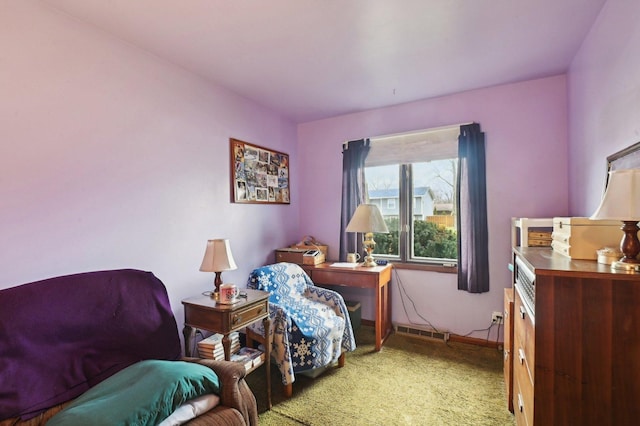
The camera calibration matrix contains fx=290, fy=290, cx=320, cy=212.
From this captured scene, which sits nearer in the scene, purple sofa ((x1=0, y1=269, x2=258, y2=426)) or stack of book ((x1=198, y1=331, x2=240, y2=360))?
purple sofa ((x1=0, y1=269, x2=258, y2=426))

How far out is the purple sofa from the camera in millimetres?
1196

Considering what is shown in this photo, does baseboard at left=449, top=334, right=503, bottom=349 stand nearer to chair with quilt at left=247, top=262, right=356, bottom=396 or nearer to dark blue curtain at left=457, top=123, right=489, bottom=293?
dark blue curtain at left=457, top=123, right=489, bottom=293

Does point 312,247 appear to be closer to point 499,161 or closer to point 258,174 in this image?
point 258,174

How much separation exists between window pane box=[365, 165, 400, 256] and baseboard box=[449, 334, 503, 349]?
3.28 feet

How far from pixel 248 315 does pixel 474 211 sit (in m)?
2.25

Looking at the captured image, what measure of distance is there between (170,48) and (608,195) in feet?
8.47

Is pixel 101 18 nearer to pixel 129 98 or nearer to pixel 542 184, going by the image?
pixel 129 98

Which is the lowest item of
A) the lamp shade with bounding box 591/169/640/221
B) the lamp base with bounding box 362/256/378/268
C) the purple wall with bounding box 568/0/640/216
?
the lamp base with bounding box 362/256/378/268

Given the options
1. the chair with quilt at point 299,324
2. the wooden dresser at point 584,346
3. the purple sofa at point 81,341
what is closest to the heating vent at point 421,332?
the chair with quilt at point 299,324

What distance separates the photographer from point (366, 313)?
3387mm

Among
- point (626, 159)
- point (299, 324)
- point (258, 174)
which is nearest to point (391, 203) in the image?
point (258, 174)

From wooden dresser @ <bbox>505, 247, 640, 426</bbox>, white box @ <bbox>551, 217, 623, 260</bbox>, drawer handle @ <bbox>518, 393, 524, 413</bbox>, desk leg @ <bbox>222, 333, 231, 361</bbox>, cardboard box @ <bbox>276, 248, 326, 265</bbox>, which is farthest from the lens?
cardboard box @ <bbox>276, 248, 326, 265</bbox>

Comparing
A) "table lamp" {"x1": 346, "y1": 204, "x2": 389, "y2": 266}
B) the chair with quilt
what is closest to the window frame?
"table lamp" {"x1": 346, "y1": 204, "x2": 389, "y2": 266}

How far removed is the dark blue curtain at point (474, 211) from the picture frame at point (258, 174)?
1.91 metres
